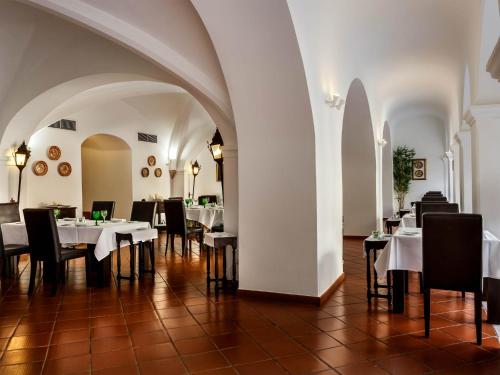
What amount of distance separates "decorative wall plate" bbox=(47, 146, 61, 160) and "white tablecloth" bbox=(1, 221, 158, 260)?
376cm

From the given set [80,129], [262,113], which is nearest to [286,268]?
[262,113]

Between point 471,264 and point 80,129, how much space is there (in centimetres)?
891

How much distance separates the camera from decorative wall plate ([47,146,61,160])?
903cm

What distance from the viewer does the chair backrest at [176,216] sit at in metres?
7.12

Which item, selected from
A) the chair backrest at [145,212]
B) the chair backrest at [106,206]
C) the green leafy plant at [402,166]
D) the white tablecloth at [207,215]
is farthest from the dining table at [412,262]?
the green leafy plant at [402,166]

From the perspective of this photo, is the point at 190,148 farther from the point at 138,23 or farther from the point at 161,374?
the point at 161,374

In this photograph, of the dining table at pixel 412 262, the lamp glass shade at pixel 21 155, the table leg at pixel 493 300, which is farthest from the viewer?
the lamp glass shade at pixel 21 155

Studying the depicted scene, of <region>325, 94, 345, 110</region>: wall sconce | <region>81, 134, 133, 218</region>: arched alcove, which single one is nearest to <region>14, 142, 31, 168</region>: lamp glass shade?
<region>81, 134, 133, 218</region>: arched alcove

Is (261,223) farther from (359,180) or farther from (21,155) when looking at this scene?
(359,180)

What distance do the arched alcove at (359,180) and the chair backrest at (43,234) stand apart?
605 cm

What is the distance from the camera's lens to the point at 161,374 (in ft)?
8.61

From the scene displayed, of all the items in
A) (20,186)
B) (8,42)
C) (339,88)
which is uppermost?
(8,42)

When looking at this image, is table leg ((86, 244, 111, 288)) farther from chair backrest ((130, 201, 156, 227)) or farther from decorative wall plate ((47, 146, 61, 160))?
decorative wall plate ((47, 146, 61, 160))

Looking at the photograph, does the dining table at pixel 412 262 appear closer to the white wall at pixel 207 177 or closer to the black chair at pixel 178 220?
the black chair at pixel 178 220
